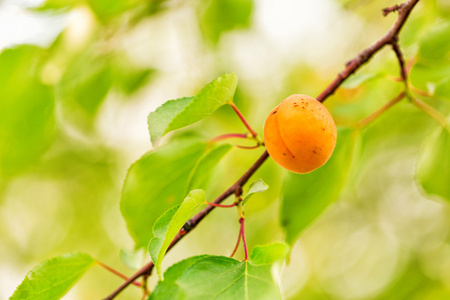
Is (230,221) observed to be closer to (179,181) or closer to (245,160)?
(245,160)

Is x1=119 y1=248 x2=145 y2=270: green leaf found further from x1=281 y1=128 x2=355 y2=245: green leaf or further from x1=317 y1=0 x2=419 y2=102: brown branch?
x1=317 y1=0 x2=419 y2=102: brown branch

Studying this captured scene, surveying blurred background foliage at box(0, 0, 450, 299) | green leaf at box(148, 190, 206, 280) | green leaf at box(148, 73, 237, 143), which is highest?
green leaf at box(148, 73, 237, 143)

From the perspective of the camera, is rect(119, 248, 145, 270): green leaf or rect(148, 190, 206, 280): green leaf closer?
rect(148, 190, 206, 280): green leaf

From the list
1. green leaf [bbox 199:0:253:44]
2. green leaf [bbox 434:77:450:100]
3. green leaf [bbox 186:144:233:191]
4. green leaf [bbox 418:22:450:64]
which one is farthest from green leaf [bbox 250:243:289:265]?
green leaf [bbox 199:0:253:44]

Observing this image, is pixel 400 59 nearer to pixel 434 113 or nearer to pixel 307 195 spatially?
pixel 434 113

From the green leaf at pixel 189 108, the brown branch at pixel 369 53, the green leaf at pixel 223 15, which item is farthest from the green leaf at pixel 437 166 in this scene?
the green leaf at pixel 223 15

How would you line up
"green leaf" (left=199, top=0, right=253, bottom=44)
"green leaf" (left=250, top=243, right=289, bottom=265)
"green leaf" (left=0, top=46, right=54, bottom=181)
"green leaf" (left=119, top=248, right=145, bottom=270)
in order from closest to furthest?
"green leaf" (left=250, top=243, right=289, bottom=265) → "green leaf" (left=119, top=248, right=145, bottom=270) → "green leaf" (left=0, top=46, right=54, bottom=181) → "green leaf" (left=199, top=0, right=253, bottom=44)

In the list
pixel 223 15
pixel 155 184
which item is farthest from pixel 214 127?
pixel 155 184
